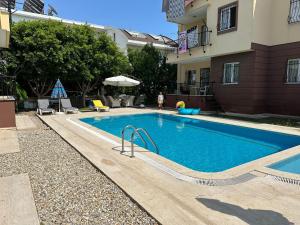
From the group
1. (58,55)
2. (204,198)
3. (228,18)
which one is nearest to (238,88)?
(228,18)

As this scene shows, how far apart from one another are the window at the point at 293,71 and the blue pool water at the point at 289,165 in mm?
9367

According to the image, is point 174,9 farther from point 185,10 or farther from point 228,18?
point 228,18

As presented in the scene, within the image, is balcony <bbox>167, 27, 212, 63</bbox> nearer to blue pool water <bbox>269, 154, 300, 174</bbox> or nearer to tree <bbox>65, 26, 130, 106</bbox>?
tree <bbox>65, 26, 130, 106</bbox>

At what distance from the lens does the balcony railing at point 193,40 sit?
17.8 meters

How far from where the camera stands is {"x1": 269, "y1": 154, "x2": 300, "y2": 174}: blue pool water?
568 centimetres

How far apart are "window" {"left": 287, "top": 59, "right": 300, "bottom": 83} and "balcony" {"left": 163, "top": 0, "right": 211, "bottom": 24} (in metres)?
7.36

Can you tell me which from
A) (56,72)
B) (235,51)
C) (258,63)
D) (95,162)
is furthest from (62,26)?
(95,162)

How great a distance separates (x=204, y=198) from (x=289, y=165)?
343cm

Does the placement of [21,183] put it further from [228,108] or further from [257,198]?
[228,108]

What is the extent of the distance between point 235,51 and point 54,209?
1479cm

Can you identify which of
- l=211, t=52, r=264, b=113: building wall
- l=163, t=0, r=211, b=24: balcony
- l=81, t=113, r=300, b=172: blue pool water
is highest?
l=163, t=0, r=211, b=24: balcony

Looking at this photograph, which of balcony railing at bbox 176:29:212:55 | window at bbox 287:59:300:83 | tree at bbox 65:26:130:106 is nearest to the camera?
window at bbox 287:59:300:83

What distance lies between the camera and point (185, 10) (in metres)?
19.4

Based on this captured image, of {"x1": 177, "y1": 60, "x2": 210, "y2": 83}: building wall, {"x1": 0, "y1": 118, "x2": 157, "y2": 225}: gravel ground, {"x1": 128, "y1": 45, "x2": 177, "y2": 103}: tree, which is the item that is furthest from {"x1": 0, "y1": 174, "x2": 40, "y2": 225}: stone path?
{"x1": 128, "y1": 45, "x2": 177, "y2": 103}: tree
